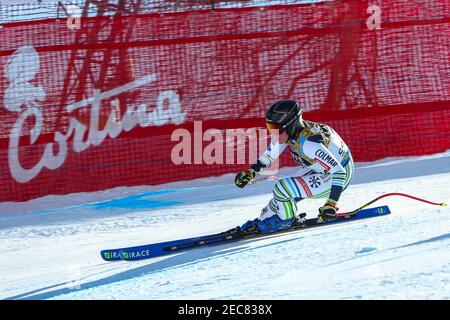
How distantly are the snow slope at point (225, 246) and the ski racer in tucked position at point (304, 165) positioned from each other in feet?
0.69

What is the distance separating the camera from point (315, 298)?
5.66 meters

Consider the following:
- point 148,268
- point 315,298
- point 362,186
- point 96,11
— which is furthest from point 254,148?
point 315,298

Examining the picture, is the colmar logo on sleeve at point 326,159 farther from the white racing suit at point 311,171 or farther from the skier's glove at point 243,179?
the skier's glove at point 243,179

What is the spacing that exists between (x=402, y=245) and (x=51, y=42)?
5.70 m

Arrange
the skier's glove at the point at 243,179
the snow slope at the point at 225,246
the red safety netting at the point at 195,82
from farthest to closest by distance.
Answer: the red safety netting at the point at 195,82
the skier's glove at the point at 243,179
the snow slope at the point at 225,246

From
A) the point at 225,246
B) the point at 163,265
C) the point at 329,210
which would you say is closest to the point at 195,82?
the point at 225,246

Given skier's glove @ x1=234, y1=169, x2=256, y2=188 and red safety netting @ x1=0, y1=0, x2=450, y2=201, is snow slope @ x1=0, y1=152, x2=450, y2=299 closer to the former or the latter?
red safety netting @ x1=0, y1=0, x2=450, y2=201

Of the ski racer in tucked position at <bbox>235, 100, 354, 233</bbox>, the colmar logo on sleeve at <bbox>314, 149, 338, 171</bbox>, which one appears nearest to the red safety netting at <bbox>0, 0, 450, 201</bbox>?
the ski racer in tucked position at <bbox>235, 100, 354, 233</bbox>

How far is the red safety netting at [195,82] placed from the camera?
10562 millimetres

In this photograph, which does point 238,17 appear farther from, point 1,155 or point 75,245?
point 75,245

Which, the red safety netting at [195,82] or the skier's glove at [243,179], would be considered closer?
the skier's glove at [243,179]

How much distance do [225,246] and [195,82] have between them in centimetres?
390

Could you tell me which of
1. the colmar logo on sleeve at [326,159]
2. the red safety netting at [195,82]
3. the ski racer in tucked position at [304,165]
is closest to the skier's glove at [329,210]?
the ski racer in tucked position at [304,165]

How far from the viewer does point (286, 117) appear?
740 centimetres
